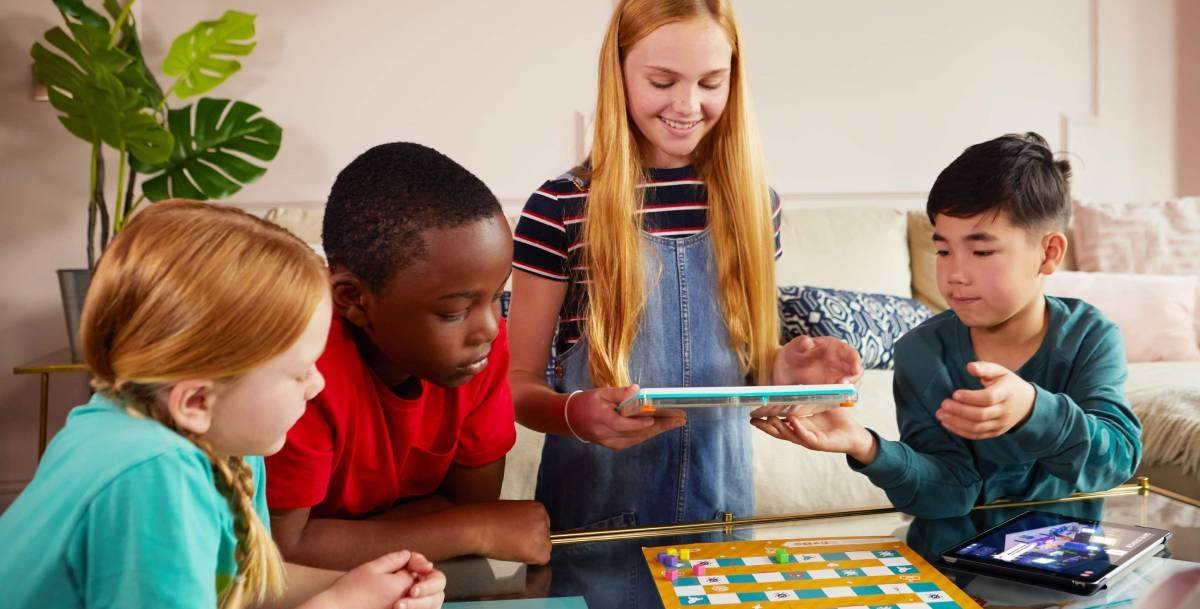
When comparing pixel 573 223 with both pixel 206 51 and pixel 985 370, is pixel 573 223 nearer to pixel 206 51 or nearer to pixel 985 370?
pixel 985 370

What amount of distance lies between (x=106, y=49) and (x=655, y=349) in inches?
79.3

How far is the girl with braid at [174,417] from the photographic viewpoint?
25.9 inches

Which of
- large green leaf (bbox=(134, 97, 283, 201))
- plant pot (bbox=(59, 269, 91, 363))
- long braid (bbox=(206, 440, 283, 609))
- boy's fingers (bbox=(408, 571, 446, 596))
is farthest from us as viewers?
large green leaf (bbox=(134, 97, 283, 201))

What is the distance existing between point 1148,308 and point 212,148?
8.88 ft

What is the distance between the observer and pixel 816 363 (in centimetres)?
130

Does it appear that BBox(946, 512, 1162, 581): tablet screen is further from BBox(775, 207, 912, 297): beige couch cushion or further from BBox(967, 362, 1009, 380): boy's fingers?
BBox(775, 207, 912, 297): beige couch cushion

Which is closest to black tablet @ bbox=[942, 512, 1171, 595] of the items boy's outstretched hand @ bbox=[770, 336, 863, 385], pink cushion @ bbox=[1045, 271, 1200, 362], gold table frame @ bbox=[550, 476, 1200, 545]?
gold table frame @ bbox=[550, 476, 1200, 545]

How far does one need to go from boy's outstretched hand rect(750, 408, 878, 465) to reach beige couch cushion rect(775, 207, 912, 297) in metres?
1.69

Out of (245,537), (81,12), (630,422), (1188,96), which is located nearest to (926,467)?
(630,422)

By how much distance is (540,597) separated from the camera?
37.0 inches

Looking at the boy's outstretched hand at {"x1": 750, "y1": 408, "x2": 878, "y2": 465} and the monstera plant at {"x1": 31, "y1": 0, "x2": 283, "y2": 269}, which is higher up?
the monstera plant at {"x1": 31, "y1": 0, "x2": 283, "y2": 269}

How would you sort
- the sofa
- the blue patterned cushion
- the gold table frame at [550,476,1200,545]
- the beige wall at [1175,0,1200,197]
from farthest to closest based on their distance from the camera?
the beige wall at [1175,0,1200,197]
the blue patterned cushion
the sofa
the gold table frame at [550,476,1200,545]

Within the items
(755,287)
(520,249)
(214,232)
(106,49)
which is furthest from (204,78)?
(214,232)

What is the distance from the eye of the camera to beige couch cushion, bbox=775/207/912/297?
2916 millimetres
